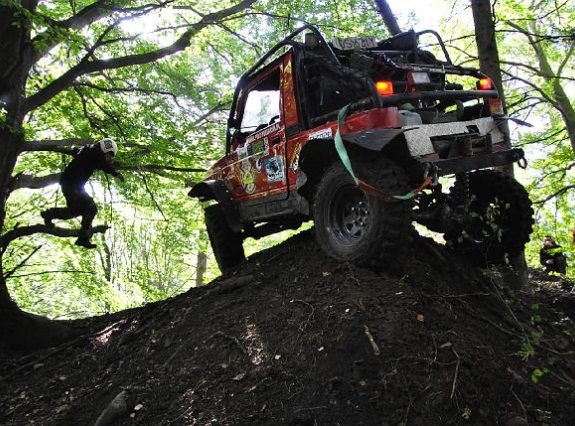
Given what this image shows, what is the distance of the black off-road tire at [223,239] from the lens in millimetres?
6793

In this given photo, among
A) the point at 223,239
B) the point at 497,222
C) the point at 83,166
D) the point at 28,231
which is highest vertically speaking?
the point at 83,166

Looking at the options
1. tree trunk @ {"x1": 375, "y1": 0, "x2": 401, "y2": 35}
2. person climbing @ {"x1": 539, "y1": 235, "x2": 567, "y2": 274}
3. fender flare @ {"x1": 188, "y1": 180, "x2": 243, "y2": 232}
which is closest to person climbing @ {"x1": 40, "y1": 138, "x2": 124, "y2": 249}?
fender flare @ {"x1": 188, "y1": 180, "x2": 243, "y2": 232}

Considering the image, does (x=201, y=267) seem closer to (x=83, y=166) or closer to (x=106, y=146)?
(x=83, y=166)

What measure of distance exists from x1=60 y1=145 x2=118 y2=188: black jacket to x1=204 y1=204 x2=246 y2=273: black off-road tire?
1.48 metres

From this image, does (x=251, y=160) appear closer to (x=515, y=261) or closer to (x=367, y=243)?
(x=367, y=243)

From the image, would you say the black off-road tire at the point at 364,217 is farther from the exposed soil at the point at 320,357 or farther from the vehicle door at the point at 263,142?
the vehicle door at the point at 263,142

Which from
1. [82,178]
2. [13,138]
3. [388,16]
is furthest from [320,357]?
[388,16]

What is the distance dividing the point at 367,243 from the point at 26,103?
4.54 metres

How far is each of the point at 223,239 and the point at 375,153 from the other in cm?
305

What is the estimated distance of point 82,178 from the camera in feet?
19.5

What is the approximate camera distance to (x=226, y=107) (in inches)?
478

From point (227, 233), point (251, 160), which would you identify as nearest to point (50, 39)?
point (251, 160)

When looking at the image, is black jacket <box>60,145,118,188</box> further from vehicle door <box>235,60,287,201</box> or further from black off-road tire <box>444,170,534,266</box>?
black off-road tire <box>444,170,534,266</box>

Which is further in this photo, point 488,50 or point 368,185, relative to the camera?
point 488,50
